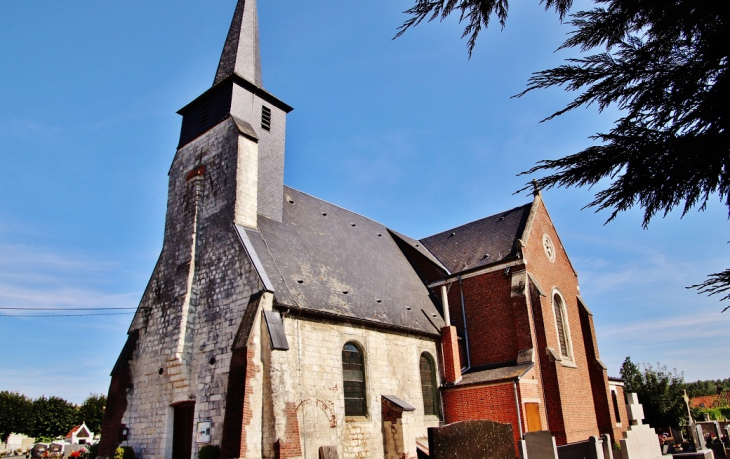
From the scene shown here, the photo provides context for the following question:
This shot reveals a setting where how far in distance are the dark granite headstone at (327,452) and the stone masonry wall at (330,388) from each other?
155 mm

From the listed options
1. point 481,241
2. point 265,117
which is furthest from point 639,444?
point 265,117

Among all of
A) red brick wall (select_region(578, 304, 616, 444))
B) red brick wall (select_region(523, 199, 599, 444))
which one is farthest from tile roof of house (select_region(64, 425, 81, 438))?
red brick wall (select_region(578, 304, 616, 444))

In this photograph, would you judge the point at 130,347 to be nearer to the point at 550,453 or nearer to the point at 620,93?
the point at 550,453

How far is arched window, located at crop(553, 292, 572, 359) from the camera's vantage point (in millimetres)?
20859

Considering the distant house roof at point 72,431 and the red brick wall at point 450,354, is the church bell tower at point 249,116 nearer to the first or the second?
the red brick wall at point 450,354

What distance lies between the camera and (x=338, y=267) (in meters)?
18.0

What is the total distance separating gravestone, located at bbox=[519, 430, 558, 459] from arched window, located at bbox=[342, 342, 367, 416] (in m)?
6.23

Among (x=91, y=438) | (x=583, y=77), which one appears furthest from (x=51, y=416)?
(x=583, y=77)

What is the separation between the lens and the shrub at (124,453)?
14832mm

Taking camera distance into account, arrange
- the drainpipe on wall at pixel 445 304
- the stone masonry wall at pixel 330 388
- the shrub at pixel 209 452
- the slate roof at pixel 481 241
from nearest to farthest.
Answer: the shrub at pixel 209 452, the stone masonry wall at pixel 330 388, the drainpipe on wall at pixel 445 304, the slate roof at pixel 481 241

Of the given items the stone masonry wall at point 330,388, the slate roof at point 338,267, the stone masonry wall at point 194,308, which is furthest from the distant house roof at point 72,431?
the stone masonry wall at point 330,388

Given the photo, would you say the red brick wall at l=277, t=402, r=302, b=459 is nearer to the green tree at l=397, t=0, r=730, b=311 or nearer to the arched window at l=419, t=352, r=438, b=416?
the arched window at l=419, t=352, r=438, b=416

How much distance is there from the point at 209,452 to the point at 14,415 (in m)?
47.3

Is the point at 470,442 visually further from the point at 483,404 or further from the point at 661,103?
the point at 483,404
